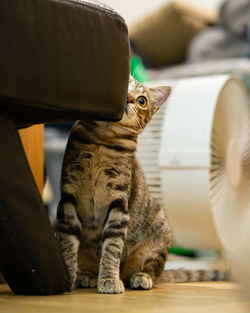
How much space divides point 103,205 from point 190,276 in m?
0.44

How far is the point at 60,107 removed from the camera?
877mm

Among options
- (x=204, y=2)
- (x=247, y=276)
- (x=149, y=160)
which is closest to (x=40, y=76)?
(x=247, y=276)

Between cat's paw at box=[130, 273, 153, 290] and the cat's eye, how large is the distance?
449 mm

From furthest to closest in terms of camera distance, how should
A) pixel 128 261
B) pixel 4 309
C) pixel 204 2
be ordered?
pixel 204 2 → pixel 128 261 → pixel 4 309

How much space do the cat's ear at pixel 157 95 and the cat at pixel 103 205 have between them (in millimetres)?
90

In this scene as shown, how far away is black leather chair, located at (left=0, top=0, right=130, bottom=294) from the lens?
0.82 metres

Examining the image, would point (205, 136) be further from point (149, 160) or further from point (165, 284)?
point (165, 284)

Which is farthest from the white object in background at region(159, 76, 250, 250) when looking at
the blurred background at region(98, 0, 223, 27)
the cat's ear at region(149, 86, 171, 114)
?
the blurred background at region(98, 0, 223, 27)

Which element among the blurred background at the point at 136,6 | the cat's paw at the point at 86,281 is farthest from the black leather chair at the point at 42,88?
the blurred background at the point at 136,6

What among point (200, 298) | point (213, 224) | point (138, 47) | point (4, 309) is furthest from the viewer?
point (138, 47)

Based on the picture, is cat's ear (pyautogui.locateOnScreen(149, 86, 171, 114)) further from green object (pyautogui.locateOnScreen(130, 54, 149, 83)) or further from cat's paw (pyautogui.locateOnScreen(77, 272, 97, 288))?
cat's paw (pyautogui.locateOnScreen(77, 272, 97, 288))

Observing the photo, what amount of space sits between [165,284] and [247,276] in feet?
2.84

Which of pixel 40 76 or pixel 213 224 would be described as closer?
pixel 40 76

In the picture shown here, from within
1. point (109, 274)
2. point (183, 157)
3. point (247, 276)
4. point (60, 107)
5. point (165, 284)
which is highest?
point (60, 107)
